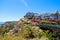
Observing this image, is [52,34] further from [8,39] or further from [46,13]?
[46,13]

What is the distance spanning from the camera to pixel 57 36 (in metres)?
12.5

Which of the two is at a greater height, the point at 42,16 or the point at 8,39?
the point at 42,16

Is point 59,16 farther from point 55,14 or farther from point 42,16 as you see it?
point 42,16

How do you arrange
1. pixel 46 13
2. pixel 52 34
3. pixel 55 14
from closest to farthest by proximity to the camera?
pixel 52 34 < pixel 55 14 < pixel 46 13

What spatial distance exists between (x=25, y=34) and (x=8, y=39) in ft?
10.2

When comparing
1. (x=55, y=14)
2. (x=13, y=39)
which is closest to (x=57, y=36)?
(x=13, y=39)

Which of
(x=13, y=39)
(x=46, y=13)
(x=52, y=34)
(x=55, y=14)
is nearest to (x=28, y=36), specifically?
(x=52, y=34)

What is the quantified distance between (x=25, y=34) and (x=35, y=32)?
85cm

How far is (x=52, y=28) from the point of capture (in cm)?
1330

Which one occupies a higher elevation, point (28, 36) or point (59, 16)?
point (59, 16)

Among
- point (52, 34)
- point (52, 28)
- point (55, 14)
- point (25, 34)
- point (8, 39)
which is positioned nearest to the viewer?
point (8, 39)

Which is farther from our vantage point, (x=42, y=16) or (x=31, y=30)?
(x=42, y=16)

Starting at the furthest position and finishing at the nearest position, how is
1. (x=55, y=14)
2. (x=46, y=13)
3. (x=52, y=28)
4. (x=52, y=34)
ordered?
1. (x=46, y=13)
2. (x=55, y=14)
3. (x=52, y=28)
4. (x=52, y=34)

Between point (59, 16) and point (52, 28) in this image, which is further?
point (59, 16)
